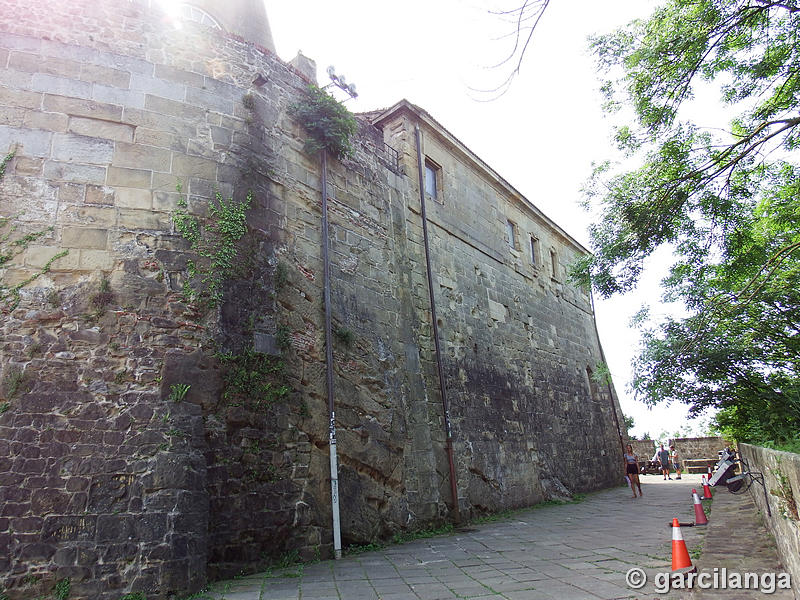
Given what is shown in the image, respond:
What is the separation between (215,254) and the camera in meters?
5.73

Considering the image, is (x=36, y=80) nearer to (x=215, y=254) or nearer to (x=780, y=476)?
(x=215, y=254)

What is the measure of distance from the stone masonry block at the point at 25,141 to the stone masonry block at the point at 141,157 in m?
0.64

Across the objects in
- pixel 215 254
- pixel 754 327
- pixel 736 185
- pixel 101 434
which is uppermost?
pixel 736 185

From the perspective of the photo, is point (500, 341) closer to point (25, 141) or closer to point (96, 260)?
point (96, 260)

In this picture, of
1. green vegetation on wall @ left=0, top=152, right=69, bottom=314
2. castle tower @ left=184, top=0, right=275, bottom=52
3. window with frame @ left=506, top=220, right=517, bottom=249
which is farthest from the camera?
window with frame @ left=506, top=220, right=517, bottom=249

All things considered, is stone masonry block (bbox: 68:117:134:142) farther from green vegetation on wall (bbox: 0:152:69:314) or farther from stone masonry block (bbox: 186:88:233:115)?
stone masonry block (bbox: 186:88:233:115)

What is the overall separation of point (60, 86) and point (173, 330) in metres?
→ 2.96

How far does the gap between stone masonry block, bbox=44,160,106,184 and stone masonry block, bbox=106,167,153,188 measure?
8 cm

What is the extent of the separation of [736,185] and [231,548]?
8.37m

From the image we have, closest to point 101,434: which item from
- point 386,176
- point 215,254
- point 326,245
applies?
point 215,254

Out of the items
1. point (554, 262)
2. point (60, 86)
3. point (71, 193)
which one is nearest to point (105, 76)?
point (60, 86)

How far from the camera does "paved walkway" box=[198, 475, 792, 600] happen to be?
427 centimetres

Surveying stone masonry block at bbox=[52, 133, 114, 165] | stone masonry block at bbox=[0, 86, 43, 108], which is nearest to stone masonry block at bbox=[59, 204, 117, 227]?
stone masonry block at bbox=[52, 133, 114, 165]

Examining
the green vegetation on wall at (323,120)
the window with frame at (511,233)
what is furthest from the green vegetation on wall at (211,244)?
the window with frame at (511,233)
